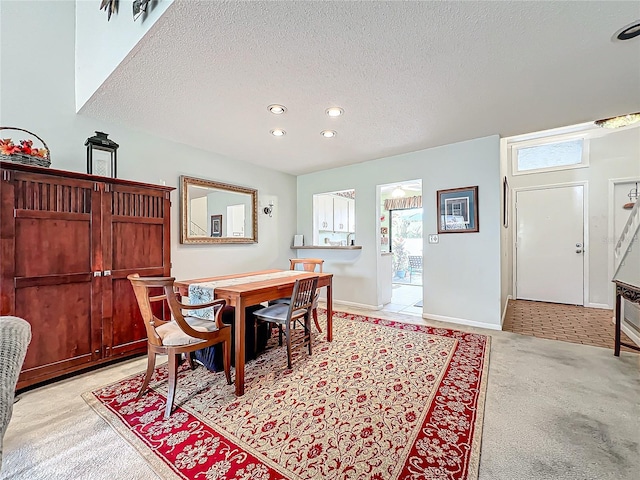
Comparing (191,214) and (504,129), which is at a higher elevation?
(504,129)

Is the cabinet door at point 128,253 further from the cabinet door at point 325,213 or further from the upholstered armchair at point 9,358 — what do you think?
the cabinet door at point 325,213

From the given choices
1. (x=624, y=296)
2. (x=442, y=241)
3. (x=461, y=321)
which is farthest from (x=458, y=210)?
(x=624, y=296)

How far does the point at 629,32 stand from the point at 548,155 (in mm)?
3905

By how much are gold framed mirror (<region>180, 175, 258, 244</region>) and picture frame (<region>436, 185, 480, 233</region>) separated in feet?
9.29

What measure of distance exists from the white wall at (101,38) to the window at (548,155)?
5807mm

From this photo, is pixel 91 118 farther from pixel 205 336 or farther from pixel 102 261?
pixel 205 336

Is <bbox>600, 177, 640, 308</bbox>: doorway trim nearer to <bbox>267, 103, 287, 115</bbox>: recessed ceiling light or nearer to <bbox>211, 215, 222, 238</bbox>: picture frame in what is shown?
<bbox>267, 103, 287, 115</bbox>: recessed ceiling light

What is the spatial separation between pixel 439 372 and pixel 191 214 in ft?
10.9

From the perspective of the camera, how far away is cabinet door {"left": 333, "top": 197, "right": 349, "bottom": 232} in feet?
19.5

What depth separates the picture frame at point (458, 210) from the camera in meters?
3.60

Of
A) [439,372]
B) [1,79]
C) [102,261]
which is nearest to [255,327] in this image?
[102,261]

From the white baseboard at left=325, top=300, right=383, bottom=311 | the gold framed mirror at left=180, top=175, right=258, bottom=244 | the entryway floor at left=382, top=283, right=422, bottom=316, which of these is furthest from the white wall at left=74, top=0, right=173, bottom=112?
the entryway floor at left=382, top=283, right=422, bottom=316

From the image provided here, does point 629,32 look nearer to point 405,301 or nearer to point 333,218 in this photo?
point 405,301

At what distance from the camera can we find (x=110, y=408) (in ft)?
6.22
